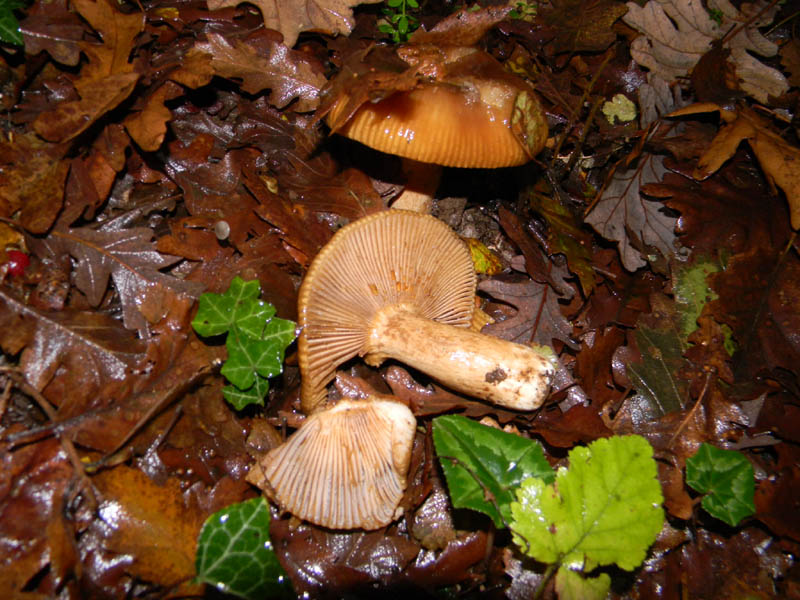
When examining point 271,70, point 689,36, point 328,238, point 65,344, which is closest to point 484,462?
point 328,238

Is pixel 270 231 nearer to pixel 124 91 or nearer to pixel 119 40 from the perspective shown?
pixel 124 91

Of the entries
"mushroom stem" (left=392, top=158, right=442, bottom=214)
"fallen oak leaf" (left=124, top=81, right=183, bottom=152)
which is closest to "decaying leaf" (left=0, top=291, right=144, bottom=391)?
"fallen oak leaf" (left=124, top=81, right=183, bottom=152)

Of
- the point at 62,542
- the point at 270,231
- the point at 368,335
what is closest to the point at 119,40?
the point at 270,231

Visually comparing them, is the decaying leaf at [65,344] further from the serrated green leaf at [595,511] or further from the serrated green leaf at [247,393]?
the serrated green leaf at [595,511]

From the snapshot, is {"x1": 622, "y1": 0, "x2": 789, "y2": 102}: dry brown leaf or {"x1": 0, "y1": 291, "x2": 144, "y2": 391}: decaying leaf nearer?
{"x1": 0, "y1": 291, "x2": 144, "y2": 391}: decaying leaf

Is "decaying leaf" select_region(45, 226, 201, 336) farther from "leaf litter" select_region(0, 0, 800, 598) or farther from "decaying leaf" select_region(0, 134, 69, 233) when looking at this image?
"decaying leaf" select_region(0, 134, 69, 233)

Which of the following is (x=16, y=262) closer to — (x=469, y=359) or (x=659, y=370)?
(x=469, y=359)
